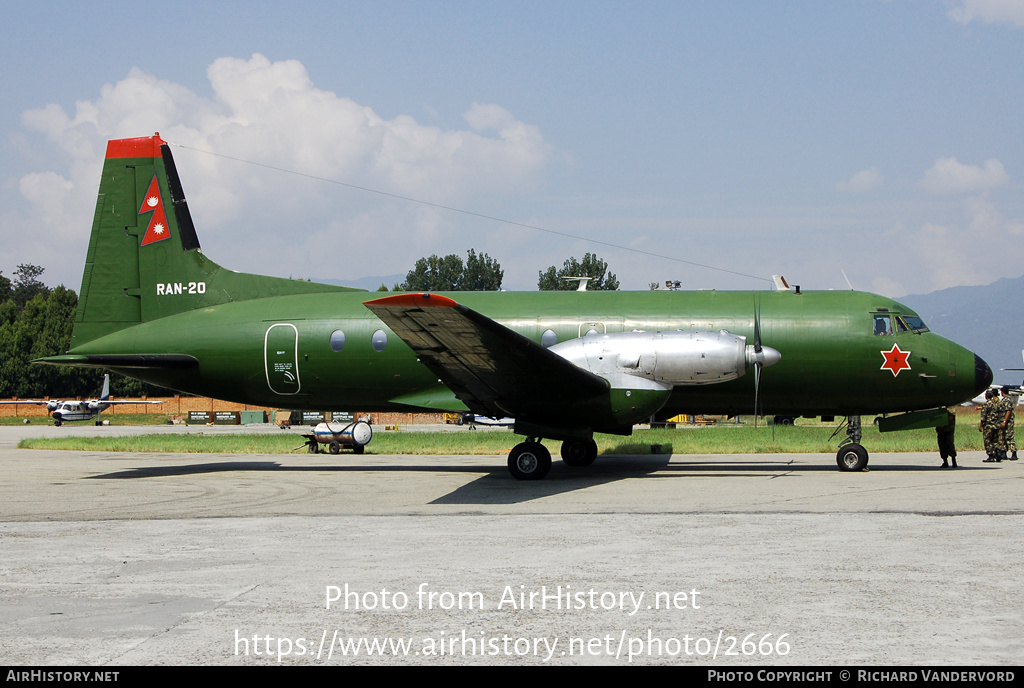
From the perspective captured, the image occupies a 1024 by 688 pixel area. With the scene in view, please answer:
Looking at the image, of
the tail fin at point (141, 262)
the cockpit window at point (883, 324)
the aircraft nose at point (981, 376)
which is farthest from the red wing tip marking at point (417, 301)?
the aircraft nose at point (981, 376)

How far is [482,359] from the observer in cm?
1619

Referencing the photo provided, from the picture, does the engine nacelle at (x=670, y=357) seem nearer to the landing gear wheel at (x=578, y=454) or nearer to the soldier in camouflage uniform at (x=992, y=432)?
the landing gear wheel at (x=578, y=454)

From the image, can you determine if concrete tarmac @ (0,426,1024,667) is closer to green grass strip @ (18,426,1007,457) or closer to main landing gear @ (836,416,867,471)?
main landing gear @ (836,416,867,471)

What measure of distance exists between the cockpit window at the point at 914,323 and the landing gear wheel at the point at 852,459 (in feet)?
9.72

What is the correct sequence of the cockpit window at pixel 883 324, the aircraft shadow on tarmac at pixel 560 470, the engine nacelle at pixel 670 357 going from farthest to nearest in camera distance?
the cockpit window at pixel 883 324, the engine nacelle at pixel 670 357, the aircraft shadow on tarmac at pixel 560 470

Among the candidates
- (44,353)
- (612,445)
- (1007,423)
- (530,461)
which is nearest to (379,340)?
(530,461)

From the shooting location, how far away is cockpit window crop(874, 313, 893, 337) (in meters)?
18.8

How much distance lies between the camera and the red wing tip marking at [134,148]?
2191 cm

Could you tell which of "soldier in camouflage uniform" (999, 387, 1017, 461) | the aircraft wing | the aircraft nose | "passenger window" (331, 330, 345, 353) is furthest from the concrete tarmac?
"soldier in camouflage uniform" (999, 387, 1017, 461)

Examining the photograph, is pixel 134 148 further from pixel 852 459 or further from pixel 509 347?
pixel 852 459

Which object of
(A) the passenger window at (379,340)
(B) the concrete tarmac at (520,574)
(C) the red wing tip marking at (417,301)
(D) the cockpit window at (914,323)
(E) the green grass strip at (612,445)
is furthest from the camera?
(E) the green grass strip at (612,445)

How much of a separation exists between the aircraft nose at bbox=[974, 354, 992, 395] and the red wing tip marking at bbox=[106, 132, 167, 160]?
2025 cm

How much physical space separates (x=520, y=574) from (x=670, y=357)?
31.3 feet
